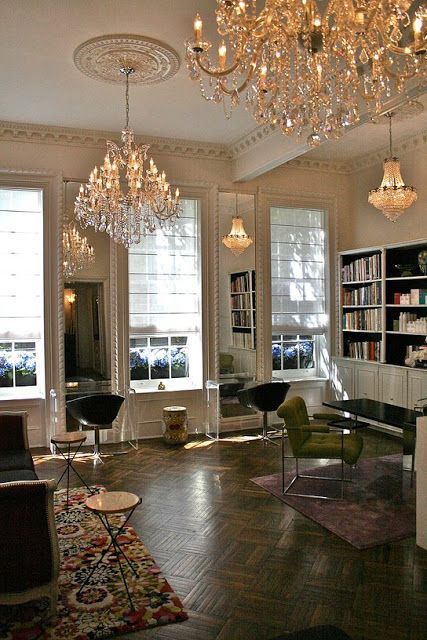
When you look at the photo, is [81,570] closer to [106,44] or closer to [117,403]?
[117,403]

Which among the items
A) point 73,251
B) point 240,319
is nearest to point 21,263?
point 73,251

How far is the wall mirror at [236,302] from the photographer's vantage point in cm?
774

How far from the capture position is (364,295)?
7.89m

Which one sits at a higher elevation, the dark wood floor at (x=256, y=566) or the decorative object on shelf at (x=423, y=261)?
the decorative object on shelf at (x=423, y=261)

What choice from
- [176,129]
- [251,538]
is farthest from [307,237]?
[251,538]

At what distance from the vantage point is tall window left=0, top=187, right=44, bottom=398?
6805mm

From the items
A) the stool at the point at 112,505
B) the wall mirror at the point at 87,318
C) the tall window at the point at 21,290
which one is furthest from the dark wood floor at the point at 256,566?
the tall window at the point at 21,290

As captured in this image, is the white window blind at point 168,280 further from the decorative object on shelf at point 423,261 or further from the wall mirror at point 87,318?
the decorative object on shelf at point 423,261

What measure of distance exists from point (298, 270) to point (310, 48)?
554 cm

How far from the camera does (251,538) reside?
163 inches

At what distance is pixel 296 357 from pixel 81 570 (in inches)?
209

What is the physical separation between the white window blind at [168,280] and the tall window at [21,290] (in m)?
1.21

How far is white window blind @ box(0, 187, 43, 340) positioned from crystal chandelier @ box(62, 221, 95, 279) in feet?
0.96

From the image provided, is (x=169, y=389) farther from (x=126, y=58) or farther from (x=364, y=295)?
(x=126, y=58)
